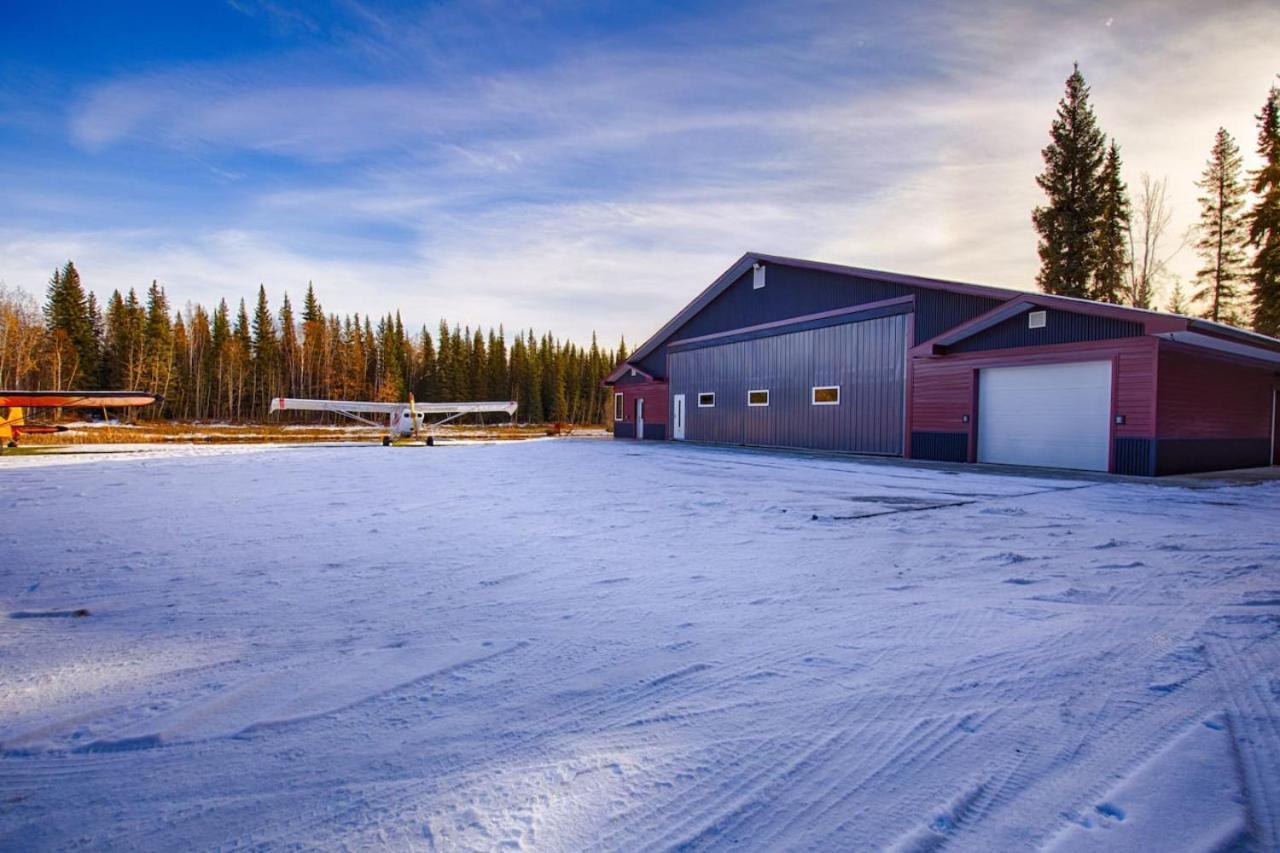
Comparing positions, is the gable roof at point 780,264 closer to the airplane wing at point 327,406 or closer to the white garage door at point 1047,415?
the white garage door at point 1047,415

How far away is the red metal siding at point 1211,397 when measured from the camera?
11.8 meters

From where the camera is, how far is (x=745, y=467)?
13805mm

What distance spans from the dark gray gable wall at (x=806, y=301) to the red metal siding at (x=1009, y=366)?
1171 mm

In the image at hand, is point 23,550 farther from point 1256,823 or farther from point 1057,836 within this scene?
point 1256,823

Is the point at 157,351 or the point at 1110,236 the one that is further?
the point at 157,351

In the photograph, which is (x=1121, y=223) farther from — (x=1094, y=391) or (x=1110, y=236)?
(x=1094, y=391)

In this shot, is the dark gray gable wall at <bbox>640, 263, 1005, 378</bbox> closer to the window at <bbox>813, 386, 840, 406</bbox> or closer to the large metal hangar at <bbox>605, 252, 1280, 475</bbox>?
the large metal hangar at <bbox>605, 252, 1280, 475</bbox>

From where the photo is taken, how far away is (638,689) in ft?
8.79

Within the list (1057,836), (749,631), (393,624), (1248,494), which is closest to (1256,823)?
(1057,836)

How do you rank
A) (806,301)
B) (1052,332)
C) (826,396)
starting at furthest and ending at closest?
(806,301) < (826,396) < (1052,332)

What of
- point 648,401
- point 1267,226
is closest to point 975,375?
point 648,401

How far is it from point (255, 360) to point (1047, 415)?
6797 centimetres

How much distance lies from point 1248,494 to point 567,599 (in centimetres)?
1144

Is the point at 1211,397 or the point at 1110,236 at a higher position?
the point at 1110,236
